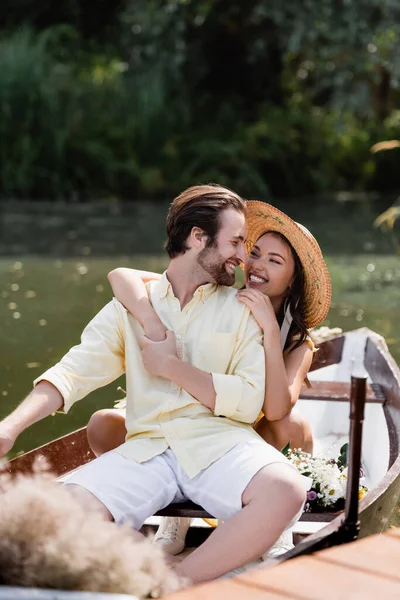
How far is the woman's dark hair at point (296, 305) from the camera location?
3.80 metres

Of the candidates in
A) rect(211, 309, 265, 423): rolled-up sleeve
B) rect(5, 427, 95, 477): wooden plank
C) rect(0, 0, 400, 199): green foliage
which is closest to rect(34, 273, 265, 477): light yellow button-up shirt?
rect(211, 309, 265, 423): rolled-up sleeve

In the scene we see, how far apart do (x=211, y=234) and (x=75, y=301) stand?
6.41m

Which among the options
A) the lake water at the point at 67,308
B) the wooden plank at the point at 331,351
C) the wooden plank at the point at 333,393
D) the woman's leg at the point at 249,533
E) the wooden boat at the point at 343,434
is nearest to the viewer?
the woman's leg at the point at 249,533

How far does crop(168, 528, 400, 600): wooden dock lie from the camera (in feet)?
7.84

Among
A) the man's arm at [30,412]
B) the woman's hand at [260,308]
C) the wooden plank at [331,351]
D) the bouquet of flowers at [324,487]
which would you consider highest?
the woman's hand at [260,308]

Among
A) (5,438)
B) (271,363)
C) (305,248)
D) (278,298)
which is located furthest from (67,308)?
(5,438)

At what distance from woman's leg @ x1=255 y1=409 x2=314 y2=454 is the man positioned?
1.25ft

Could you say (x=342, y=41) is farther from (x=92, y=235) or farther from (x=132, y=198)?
(x=92, y=235)

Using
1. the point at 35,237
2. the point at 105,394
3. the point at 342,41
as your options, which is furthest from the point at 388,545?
the point at 342,41

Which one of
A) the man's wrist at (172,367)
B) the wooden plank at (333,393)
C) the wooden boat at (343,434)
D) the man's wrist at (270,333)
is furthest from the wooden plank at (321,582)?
the wooden plank at (333,393)

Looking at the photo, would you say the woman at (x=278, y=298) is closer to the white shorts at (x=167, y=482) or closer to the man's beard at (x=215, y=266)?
the man's beard at (x=215, y=266)

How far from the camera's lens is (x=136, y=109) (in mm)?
17766

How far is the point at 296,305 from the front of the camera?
3.85 m

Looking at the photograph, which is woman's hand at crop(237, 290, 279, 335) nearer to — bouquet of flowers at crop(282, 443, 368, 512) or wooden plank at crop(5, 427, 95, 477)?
bouquet of flowers at crop(282, 443, 368, 512)
